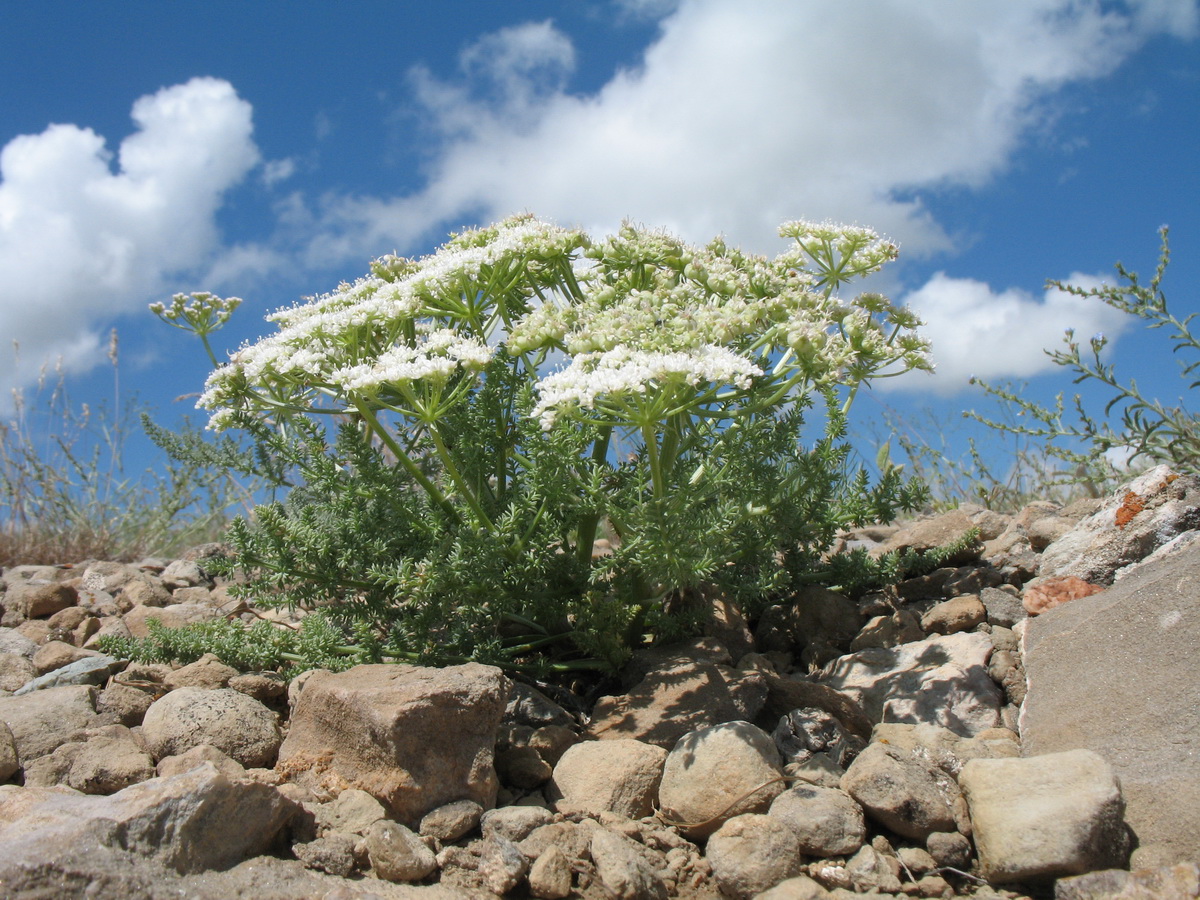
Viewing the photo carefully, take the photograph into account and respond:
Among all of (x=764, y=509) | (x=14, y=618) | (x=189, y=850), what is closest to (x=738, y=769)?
(x=764, y=509)

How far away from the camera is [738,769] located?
9.59 ft

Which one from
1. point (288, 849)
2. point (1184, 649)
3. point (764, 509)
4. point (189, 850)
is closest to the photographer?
point (189, 850)

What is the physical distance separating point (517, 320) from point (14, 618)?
3.74 meters

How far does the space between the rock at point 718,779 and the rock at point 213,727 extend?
4.90 feet

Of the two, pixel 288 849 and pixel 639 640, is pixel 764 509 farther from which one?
pixel 288 849

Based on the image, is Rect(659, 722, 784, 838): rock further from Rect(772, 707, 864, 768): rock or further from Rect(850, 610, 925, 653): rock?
Rect(850, 610, 925, 653): rock

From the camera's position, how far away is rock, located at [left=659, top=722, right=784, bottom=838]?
2875 mm

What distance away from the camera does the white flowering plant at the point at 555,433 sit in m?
3.26

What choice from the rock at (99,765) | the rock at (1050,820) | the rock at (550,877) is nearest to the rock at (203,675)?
the rock at (99,765)

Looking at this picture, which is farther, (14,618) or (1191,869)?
(14,618)

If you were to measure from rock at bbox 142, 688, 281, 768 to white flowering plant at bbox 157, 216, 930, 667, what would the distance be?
0.52 meters

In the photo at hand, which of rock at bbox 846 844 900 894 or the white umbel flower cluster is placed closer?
rock at bbox 846 844 900 894

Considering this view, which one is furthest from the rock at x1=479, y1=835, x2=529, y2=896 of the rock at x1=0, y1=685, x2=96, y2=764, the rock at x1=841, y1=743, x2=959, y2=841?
the rock at x1=0, y1=685, x2=96, y2=764

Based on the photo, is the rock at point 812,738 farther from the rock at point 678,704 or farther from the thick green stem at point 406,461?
the thick green stem at point 406,461
